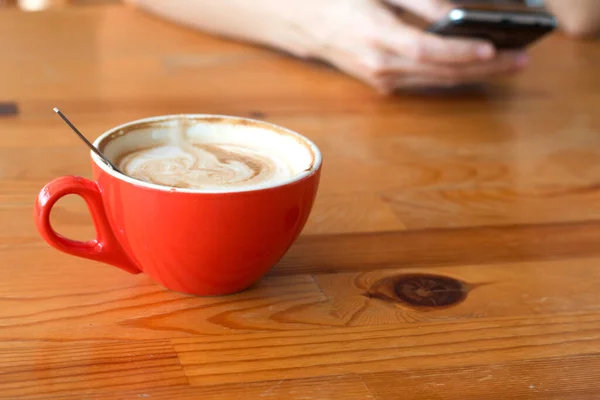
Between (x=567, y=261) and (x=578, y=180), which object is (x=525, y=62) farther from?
Result: (x=567, y=261)

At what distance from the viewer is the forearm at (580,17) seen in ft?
4.37

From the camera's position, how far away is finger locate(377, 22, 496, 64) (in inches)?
39.1

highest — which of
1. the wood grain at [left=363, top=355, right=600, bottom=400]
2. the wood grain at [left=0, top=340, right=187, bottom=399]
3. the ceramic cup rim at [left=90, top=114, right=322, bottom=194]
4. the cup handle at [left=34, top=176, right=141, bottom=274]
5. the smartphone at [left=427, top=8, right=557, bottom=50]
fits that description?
the smartphone at [left=427, top=8, right=557, bottom=50]

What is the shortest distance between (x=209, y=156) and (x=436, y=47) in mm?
555

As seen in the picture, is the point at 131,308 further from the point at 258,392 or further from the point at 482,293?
the point at 482,293

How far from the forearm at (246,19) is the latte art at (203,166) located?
1.93ft

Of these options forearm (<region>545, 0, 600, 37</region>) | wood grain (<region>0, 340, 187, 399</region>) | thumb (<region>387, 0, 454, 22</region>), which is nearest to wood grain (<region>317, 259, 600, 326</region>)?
wood grain (<region>0, 340, 187, 399</region>)

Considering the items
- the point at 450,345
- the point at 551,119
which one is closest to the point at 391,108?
the point at 551,119

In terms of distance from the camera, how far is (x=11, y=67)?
0.97 metres

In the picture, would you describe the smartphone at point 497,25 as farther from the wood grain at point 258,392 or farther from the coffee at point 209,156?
the wood grain at point 258,392

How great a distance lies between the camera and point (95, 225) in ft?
1.61

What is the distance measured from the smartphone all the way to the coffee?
1.60ft

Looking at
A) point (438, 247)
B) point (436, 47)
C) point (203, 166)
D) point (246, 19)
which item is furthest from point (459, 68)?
point (203, 166)

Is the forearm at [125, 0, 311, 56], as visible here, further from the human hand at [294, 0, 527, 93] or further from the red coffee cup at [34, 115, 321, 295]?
the red coffee cup at [34, 115, 321, 295]
